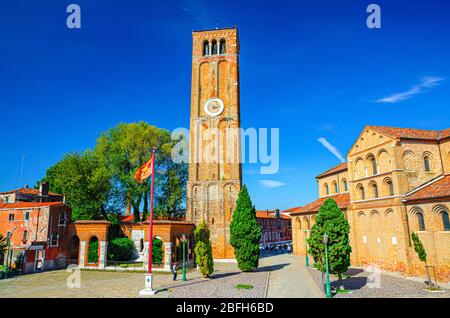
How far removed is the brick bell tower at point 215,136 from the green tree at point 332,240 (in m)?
19.6

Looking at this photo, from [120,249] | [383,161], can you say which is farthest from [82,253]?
[383,161]

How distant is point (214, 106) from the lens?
42844 mm

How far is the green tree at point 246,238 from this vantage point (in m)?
28.4

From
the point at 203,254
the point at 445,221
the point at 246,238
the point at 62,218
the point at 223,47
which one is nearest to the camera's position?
the point at 445,221

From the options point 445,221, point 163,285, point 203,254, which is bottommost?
point 163,285

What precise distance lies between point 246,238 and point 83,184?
21.5 metres

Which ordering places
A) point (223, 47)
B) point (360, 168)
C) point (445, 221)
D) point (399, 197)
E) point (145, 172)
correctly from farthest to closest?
1. point (223, 47)
2. point (360, 168)
3. point (399, 197)
4. point (445, 221)
5. point (145, 172)

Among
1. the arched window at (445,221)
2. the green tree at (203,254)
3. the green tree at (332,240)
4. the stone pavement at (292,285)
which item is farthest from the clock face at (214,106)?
the arched window at (445,221)

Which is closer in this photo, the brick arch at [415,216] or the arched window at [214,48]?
the brick arch at [415,216]

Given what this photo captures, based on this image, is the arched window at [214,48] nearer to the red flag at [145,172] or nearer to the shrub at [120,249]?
the shrub at [120,249]

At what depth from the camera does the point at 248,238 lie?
28594 millimetres

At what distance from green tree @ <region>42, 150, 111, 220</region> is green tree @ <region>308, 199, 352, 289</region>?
27474mm

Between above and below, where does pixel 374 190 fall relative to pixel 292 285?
above

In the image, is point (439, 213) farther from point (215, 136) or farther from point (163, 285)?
point (215, 136)
